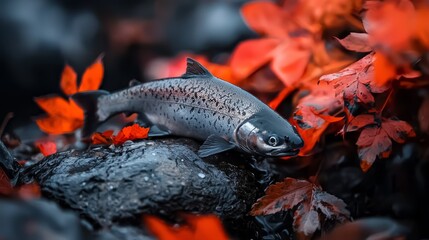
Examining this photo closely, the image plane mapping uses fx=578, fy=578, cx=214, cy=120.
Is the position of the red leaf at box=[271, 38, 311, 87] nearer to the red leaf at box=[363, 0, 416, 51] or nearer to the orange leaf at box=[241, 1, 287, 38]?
the orange leaf at box=[241, 1, 287, 38]

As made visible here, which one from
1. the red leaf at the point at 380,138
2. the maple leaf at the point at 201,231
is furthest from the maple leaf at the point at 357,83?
the maple leaf at the point at 201,231

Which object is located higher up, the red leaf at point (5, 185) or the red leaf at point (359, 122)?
the red leaf at point (5, 185)

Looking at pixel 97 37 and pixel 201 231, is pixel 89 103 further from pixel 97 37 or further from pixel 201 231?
pixel 97 37

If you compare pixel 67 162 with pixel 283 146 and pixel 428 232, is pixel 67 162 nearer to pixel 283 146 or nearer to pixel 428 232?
pixel 283 146

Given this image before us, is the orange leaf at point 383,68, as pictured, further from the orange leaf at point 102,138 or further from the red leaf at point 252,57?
the red leaf at point 252,57

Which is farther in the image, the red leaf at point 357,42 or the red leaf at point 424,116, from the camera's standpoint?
the red leaf at point 424,116

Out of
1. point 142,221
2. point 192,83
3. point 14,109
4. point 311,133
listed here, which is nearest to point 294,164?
point 311,133
